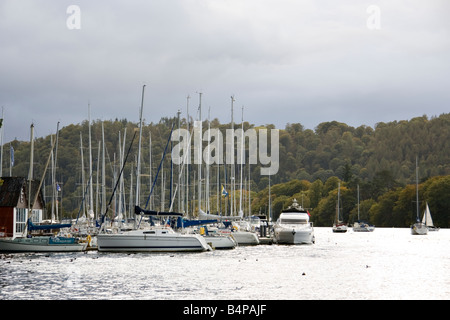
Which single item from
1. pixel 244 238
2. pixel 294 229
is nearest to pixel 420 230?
pixel 294 229

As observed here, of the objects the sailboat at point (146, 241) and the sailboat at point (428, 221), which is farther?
the sailboat at point (428, 221)

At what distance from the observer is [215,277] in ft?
170

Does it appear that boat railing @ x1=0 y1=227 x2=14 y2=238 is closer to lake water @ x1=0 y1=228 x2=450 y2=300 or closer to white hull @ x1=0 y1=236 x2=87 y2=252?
white hull @ x1=0 y1=236 x2=87 y2=252

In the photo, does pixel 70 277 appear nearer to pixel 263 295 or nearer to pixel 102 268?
pixel 102 268

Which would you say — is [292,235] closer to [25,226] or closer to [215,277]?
[25,226]

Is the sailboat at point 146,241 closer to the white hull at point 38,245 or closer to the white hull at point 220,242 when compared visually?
the white hull at point 38,245

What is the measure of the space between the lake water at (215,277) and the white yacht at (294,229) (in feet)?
71.8

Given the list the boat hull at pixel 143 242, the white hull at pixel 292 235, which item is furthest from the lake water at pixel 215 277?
the white hull at pixel 292 235

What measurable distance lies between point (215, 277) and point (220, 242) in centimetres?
2951

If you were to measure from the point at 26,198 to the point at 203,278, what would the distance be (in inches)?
1602

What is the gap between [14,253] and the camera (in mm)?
73312

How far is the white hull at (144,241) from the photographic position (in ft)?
232

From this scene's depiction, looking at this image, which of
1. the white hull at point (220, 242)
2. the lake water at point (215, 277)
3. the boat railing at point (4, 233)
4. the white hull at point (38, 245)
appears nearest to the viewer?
the lake water at point (215, 277)

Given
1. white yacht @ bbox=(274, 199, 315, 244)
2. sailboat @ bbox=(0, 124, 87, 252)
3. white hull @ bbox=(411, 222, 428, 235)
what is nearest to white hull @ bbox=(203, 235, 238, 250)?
sailboat @ bbox=(0, 124, 87, 252)
